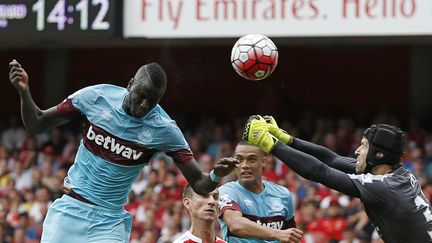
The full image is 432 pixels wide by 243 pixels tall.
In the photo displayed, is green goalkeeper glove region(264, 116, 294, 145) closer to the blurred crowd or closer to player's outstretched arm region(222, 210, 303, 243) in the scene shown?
player's outstretched arm region(222, 210, 303, 243)

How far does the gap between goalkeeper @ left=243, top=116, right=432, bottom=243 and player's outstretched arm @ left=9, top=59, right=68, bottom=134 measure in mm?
1389

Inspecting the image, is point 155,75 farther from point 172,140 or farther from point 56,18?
point 56,18

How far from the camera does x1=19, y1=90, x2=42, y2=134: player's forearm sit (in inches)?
269

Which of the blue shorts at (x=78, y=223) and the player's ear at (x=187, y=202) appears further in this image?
the player's ear at (x=187, y=202)

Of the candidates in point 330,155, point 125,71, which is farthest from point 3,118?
point 330,155

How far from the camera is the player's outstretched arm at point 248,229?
7.00 m

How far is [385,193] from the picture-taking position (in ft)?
21.5

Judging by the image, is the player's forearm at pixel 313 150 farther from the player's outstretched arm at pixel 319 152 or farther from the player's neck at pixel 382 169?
the player's neck at pixel 382 169

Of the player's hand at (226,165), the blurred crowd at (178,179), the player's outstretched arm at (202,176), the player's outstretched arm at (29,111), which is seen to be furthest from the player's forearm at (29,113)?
the blurred crowd at (178,179)

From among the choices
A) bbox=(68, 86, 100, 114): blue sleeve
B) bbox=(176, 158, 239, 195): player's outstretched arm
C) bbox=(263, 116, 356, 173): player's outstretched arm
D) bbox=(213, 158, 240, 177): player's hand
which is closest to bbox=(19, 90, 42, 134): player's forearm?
bbox=(68, 86, 100, 114): blue sleeve

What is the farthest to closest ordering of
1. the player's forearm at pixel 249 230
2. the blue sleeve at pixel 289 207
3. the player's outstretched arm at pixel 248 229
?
the blue sleeve at pixel 289 207
the player's forearm at pixel 249 230
the player's outstretched arm at pixel 248 229

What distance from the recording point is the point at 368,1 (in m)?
14.2

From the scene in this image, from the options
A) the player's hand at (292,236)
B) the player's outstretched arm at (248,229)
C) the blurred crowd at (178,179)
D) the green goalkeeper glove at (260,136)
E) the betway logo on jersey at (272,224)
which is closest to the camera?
the green goalkeeper glove at (260,136)

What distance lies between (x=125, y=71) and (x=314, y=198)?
7.91m
